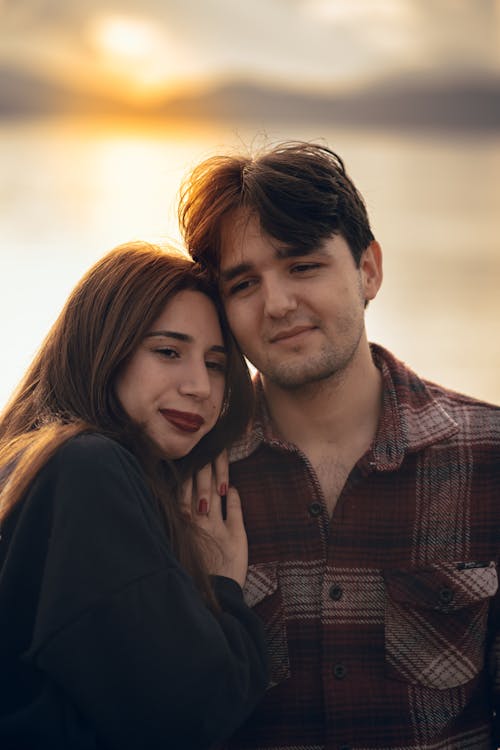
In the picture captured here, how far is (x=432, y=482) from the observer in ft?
6.82

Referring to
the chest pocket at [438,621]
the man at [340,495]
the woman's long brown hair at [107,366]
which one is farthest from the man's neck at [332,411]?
the chest pocket at [438,621]

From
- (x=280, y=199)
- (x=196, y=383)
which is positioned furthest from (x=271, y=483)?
(x=280, y=199)

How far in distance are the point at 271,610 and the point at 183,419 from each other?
481mm

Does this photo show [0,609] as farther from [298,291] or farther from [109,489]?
[298,291]

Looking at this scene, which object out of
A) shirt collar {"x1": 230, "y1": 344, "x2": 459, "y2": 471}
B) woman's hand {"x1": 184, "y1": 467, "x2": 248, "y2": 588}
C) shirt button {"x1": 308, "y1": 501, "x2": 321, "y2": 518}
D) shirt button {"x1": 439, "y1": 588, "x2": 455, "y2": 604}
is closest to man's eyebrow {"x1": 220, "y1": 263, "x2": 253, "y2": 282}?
shirt collar {"x1": 230, "y1": 344, "x2": 459, "y2": 471}

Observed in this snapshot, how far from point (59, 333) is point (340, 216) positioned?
769mm

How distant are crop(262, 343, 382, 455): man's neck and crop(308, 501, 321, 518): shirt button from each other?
18cm

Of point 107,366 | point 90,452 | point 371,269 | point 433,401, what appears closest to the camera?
point 90,452

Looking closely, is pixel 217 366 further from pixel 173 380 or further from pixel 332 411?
pixel 332 411

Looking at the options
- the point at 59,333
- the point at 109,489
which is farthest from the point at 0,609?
the point at 59,333

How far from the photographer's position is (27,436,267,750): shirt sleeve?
146 centimetres

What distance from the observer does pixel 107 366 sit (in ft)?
6.19

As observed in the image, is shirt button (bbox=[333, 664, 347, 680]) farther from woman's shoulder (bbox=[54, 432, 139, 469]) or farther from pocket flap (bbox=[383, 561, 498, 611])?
woman's shoulder (bbox=[54, 432, 139, 469])

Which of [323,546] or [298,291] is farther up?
[298,291]
